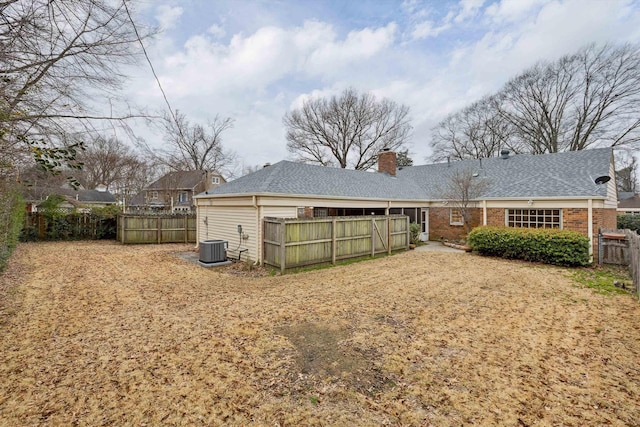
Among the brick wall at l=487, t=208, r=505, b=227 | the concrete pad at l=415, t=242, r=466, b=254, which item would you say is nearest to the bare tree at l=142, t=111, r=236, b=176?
the concrete pad at l=415, t=242, r=466, b=254

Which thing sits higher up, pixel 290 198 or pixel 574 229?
pixel 290 198

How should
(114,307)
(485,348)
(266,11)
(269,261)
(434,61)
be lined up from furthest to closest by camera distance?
(434,61)
(269,261)
(266,11)
(114,307)
(485,348)

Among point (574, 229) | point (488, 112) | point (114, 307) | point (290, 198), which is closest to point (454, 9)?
point (290, 198)

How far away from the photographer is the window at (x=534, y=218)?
12938 millimetres

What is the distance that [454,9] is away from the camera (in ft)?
33.6

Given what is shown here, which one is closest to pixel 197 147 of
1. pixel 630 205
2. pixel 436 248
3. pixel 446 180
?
pixel 446 180

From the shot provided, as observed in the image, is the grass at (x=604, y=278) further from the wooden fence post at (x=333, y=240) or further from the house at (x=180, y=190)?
the house at (x=180, y=190)

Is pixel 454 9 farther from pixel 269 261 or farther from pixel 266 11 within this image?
pixel 269 261

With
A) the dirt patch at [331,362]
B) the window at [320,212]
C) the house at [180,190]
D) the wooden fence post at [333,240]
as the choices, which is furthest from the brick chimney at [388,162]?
the house at [180,190]

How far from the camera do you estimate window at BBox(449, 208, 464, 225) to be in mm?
16203

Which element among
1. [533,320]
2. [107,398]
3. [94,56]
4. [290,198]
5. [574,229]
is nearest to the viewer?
[107,398]

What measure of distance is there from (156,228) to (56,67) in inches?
509

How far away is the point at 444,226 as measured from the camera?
16.9 metres

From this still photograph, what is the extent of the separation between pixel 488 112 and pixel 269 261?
2841cm
